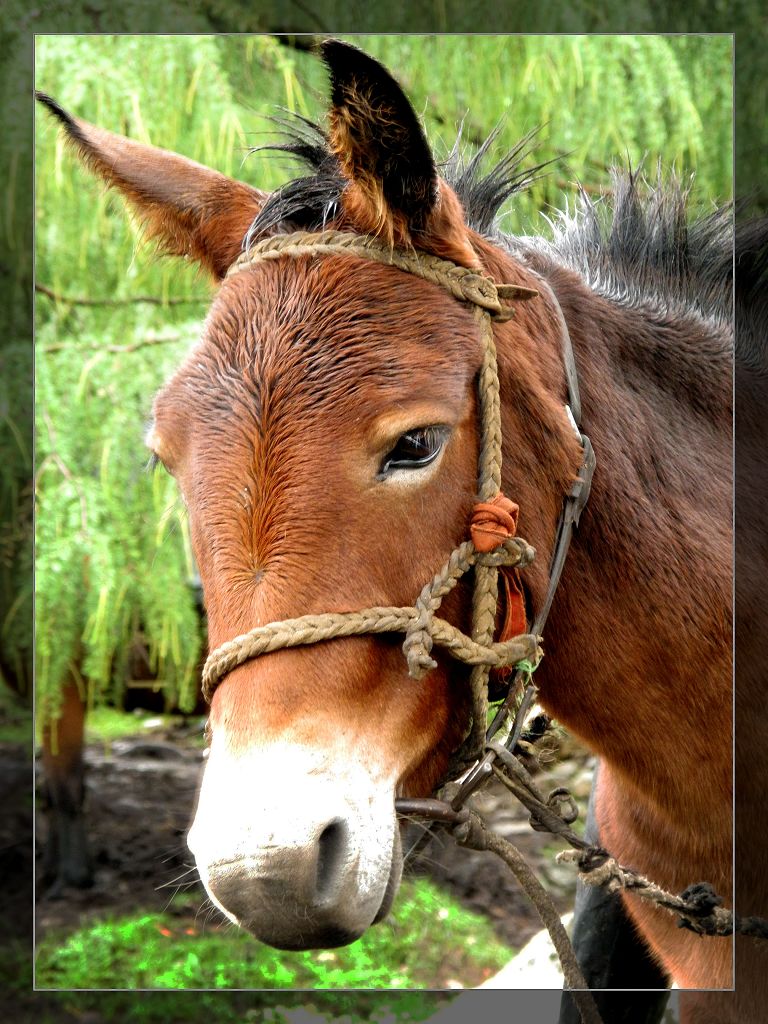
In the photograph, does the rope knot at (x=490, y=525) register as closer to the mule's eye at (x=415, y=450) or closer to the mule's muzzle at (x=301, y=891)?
the mule's eye at (x=415, y=450)

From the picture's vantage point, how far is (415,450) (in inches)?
49.1

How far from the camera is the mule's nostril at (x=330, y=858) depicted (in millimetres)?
1123

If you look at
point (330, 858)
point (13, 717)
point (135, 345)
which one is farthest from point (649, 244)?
Answer: point (13, 717)

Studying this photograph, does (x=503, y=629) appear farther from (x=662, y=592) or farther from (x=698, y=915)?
(x=698, y=915)

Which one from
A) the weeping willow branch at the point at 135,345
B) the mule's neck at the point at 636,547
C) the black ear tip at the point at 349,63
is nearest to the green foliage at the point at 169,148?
the weeping willow branch at the point at 135,345

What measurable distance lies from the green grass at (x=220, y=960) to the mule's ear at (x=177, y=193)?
1.33m

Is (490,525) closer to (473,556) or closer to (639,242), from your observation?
(473,556)

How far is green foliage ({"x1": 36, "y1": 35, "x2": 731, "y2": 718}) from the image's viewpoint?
2.28m

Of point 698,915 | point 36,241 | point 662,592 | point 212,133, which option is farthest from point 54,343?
point 698,915

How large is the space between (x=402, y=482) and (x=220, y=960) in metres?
1.41

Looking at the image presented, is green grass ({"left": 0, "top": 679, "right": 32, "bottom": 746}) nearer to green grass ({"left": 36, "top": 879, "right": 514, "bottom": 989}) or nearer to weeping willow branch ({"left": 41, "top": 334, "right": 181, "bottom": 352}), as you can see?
green grass ({"left": 36, "top": 879, "right": 514, "bottom": 989})

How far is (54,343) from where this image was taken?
2.55m

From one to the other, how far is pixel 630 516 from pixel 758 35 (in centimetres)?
121

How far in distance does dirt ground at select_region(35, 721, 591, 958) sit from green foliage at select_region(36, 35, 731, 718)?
0.18 metres
